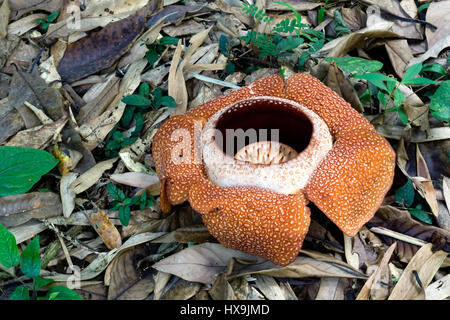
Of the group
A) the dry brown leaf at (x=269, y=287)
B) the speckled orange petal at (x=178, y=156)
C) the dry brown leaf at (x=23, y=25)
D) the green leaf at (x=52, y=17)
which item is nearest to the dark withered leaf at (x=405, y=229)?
the dry brown leaf at (x=269, y=287)

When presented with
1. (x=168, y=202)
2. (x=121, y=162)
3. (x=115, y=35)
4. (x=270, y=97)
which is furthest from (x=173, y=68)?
(x=168, y=202)

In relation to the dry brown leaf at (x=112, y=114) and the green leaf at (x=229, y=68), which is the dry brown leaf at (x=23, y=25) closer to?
the dry brown leaf at (x=112, y=114)

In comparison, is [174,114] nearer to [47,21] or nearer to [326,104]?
[326,104]

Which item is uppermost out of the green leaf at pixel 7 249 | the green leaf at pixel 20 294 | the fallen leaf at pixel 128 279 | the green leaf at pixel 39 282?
the green leaf at pixel 7 249

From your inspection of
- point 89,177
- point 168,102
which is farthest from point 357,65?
point 89,177

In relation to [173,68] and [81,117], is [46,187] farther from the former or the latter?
[173,68]

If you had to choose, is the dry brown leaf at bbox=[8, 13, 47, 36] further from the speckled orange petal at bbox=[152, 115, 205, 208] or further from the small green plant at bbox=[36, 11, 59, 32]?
the speckled orange petal at bbox=[152, 115, 205, 208]

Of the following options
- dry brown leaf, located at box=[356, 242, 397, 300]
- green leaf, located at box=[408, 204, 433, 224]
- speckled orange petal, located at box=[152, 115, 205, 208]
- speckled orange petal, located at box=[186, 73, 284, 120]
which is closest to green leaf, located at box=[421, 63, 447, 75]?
green leaf, located at box=[408, 204, 433, 224]
